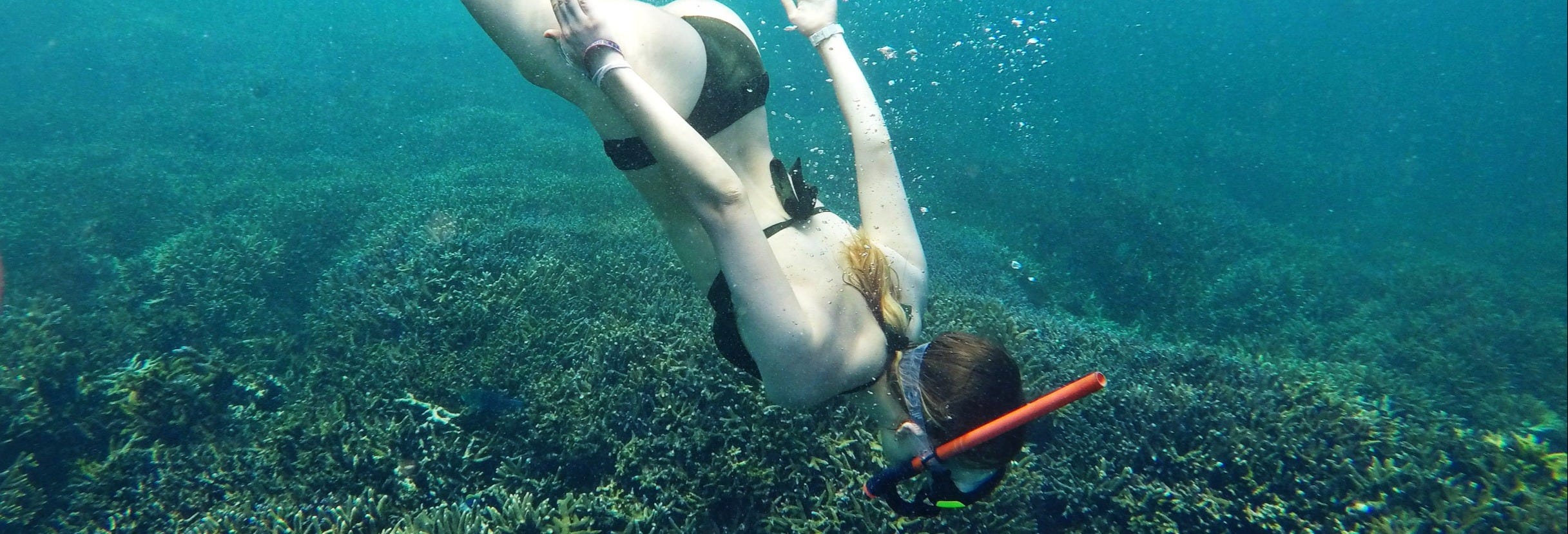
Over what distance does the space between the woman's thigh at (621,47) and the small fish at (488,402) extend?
378 centimetres

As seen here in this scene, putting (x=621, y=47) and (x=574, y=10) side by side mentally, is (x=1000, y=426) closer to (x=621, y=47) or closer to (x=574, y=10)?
(x=621, y=47)

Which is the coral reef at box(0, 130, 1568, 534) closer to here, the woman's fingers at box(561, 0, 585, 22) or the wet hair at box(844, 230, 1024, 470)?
the wet hair at box(844, 230, 1024, 470)

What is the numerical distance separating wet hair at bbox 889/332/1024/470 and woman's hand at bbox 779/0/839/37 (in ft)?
5.91

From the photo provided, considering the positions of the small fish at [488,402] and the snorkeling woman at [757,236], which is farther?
the small fish at [488,402]

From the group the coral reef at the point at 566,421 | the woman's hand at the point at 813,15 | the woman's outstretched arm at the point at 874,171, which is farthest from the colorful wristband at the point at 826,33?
the coral reef at the point at 566,421

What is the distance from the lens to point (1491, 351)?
1014cm

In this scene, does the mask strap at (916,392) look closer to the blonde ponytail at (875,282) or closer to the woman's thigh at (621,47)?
the blonde ponytail at (875,282)

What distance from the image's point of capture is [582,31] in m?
1.68

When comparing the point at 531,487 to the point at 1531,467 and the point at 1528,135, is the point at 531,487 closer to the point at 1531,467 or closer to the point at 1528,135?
the point at 1531,467

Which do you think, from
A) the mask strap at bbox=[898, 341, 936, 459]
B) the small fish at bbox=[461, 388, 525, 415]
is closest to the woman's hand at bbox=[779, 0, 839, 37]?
the mask strap at bbox=[898, 341, 936, 459]

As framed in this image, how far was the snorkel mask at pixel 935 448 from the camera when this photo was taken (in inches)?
66.4

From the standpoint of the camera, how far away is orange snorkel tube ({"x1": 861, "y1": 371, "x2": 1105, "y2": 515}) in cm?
166

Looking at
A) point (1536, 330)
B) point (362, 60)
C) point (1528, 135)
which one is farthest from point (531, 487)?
point (1528, 135)

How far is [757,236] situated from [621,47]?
73 cm
